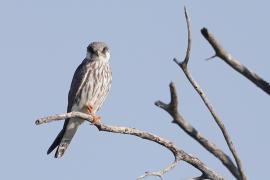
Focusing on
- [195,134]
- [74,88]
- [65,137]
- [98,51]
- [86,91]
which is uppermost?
[98,51]

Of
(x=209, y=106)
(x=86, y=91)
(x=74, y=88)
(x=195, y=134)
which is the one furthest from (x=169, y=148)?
(x=74, y=88)

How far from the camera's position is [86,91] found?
960 cm

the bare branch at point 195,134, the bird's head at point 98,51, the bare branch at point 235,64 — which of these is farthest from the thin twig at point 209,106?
the bird's head at point 98,51

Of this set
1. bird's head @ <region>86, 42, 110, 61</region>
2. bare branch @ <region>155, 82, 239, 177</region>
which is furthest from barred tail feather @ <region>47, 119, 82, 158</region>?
bare branch @ <region>155, 82, 239, 177</region>

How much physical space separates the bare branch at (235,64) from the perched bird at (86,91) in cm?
550

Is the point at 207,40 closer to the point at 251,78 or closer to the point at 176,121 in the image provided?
the point at 251,78

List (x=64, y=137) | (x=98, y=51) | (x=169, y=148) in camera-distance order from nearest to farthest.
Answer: (x=169, y=148)
(x=64, y=137)
(x=98, y=51)

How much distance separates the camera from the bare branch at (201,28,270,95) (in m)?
3.99

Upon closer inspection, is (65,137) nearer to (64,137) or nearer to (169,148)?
(64,137)

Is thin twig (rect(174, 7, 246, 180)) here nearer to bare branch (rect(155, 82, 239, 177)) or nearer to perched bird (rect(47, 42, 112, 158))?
bare branch (rect(155, 82, 239, 177))

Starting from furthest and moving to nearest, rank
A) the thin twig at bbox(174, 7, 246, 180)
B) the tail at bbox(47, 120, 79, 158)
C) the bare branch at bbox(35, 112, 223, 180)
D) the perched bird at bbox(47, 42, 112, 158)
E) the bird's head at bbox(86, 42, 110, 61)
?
the bird's head at bbox(86, 42, 110, 61), the tail at bbox(47, 120, 79, 158), the perched bird at bbox(47, 42, 112, 158), the bare branch at bbox(35, 112, 223, 180), the thin twig at bbox(174, 7, 246, 180)

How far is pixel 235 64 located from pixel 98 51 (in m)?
6.35

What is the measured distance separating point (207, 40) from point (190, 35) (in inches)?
31.2

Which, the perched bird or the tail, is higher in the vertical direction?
the perched bird
